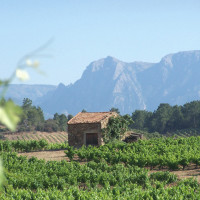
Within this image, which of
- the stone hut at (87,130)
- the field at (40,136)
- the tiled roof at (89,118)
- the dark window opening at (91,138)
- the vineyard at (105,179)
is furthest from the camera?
the field at (40,136)

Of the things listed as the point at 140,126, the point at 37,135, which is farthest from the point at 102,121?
the point at 140,126

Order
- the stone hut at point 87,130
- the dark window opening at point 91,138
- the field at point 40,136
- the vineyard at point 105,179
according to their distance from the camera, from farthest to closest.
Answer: the field at point 40,136 → the dark window opening at point 91,138 → the stone hut at point 87,130 → the vineyard at point 105,179

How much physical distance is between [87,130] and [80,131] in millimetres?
817

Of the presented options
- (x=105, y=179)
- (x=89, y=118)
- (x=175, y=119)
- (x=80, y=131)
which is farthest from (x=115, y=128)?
(x=175, y=119)

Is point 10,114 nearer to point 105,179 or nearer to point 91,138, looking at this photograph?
point 105,179

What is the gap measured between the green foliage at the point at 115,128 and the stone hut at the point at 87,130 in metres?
0.52

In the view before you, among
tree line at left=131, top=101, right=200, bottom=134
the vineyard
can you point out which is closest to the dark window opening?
the vineyard

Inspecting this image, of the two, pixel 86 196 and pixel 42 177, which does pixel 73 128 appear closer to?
pixel 42 177

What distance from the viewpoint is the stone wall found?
34719mm

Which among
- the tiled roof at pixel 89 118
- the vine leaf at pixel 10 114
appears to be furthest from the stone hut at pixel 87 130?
the vine leaf at pixel 10 114

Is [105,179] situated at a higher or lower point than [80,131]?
lower

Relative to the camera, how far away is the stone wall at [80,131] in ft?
114

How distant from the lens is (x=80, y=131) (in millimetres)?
35406

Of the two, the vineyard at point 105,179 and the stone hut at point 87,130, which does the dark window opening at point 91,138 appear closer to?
the stone hut at point 87,130
